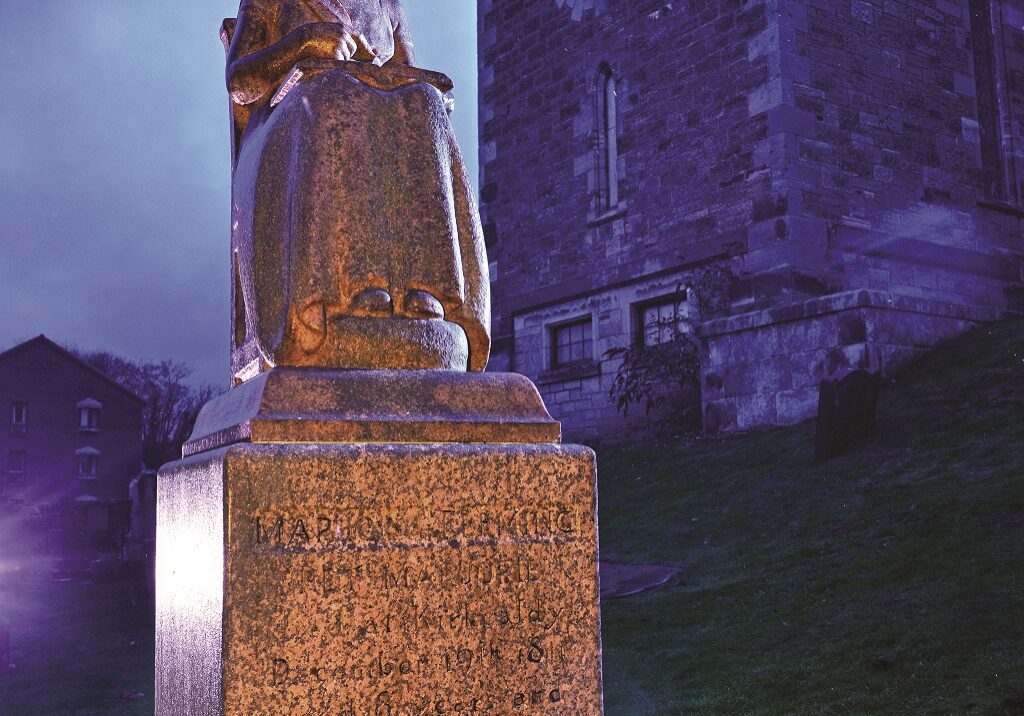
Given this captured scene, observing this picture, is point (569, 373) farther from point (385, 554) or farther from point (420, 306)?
point (385, 554)

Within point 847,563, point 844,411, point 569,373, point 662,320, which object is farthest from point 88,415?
point 847,563

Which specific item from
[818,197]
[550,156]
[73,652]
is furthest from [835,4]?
[73,652]

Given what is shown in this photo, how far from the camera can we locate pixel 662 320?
1440 cm

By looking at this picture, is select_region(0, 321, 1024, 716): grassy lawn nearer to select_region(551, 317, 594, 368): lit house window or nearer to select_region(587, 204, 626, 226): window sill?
select_region(551, 317, 594, 368): lit house window

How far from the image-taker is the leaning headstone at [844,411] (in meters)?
9.15

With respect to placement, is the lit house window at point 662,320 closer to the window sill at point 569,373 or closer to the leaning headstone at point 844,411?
the window sill at point 569,373

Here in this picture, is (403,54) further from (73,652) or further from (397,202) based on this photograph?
(73,652)

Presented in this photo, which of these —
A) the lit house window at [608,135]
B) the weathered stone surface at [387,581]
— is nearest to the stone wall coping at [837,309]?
the lit house window at [608,135]

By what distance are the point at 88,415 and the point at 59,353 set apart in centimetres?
287

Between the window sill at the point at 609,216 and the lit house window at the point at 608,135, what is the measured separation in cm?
17

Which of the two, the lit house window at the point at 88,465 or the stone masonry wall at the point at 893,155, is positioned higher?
the stone masonry wall at the point at 893,155

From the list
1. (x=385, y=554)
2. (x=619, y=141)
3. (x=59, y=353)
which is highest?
(x=59, y=353)

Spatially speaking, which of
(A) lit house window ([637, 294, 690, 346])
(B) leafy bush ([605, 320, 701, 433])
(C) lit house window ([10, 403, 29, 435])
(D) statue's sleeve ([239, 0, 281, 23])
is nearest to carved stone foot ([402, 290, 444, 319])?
(D) statue's sleeve ([239, 0, 281, 23])

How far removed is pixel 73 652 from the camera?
9.43m
